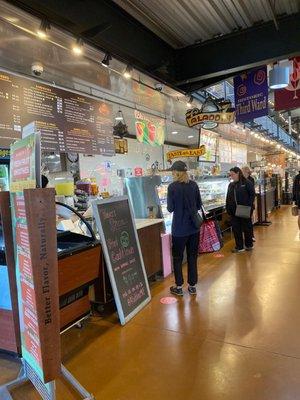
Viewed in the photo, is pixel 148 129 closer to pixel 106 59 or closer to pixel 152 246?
pixel 106 59

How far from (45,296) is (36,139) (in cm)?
94

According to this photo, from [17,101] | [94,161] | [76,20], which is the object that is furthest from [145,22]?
[94,161]

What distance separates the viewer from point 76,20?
348cm

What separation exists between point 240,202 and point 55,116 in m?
4.26

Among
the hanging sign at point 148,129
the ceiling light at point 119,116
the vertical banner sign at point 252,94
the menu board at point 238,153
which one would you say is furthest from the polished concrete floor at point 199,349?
the menu board at point 238,153

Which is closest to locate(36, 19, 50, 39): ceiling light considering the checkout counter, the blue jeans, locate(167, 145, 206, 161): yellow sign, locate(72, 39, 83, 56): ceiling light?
locate(72, 39, 83, 56): ceiling light

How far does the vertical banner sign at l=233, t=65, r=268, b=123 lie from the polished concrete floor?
11.3 ft

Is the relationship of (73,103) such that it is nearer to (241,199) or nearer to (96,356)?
(96,356)

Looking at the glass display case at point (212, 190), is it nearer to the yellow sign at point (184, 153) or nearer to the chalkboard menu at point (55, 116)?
the yellow sign at point (184, 153)

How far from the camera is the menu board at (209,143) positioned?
7633 mm

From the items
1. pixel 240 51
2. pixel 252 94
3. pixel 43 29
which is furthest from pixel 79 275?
pixel 252 94

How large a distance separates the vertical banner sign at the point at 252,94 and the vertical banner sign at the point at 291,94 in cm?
48

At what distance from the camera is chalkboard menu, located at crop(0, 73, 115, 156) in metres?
3.28

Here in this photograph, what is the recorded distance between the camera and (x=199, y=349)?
2.93 m
